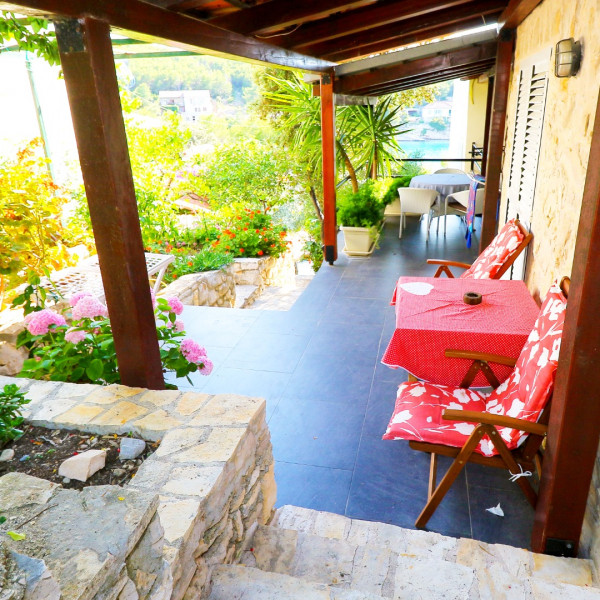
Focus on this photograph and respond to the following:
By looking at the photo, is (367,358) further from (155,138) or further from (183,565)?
(155,138)

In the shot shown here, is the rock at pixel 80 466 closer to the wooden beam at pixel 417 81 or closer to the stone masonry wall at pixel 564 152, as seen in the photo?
the stone masonry wall at pixel 564 152

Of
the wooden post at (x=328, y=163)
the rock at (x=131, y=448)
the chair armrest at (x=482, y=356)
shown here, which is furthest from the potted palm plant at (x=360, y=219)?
the rock at (x=131, y=448)

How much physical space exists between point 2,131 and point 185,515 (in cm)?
703

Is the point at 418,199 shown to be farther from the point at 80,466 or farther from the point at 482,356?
the point at 80,466

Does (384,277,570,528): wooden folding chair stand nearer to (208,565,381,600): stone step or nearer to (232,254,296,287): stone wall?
(208,565,381,600): stone step

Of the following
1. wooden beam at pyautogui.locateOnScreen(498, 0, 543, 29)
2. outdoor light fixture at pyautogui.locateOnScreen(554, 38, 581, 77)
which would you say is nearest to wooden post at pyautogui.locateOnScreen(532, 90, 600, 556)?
outdoor light fixture at pyautogui.locateOnScreen(554, 38, 581, 77)

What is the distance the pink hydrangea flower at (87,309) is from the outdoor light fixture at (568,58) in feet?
8.80

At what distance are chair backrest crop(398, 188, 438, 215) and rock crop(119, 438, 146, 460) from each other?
19.3 feet

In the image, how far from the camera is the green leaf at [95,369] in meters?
2.34

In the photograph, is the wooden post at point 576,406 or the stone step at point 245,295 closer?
the wooden post at point 576,406

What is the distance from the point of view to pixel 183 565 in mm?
1483

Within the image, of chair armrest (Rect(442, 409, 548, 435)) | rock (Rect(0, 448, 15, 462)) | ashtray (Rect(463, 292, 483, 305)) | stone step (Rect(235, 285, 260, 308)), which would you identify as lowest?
stone step (Rect(235, 285, 260, 308))

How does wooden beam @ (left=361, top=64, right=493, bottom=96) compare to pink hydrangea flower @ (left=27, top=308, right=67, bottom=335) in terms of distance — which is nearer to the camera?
pink hydrangea flower @ (left=27, top=308, right=67, bottom=335)

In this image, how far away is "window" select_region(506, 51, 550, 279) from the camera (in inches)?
138
